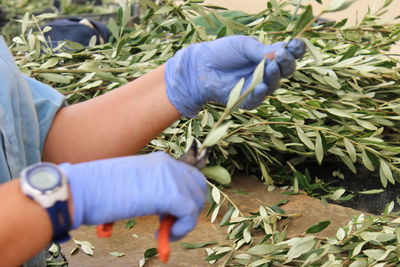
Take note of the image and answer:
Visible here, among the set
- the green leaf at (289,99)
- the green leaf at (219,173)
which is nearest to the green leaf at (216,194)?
the green leaf at (289,99)

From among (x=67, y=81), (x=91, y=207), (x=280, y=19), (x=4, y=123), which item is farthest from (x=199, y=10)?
(x=91, y=207)

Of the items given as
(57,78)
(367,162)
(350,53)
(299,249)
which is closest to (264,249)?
(299,249)

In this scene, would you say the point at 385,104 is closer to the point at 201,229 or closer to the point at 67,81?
the point at 201,229

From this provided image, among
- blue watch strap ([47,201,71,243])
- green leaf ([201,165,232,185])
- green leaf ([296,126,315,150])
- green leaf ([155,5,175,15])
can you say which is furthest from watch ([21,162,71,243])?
green leaf ([155,5,175,15])

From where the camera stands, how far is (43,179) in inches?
36.5

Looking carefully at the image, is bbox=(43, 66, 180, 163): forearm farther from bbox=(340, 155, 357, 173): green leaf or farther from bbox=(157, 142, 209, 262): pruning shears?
bbox=(340, 155, 357, 173): green leaf

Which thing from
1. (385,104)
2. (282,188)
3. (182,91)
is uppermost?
(182,91)

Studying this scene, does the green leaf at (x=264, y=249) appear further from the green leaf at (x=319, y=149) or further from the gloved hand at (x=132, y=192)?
the gloved hand at (x=132, y=192)

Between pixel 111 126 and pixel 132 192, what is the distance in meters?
0.49

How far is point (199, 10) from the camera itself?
2059 millimetres

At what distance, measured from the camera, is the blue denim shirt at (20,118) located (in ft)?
4.23

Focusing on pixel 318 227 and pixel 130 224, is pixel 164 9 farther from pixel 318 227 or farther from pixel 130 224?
pixel 318 227

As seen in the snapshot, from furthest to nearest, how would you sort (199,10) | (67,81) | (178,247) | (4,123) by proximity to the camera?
(199,10) < (67,81) < (178,247) < (4,123)

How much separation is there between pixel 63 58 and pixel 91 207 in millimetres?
1280
